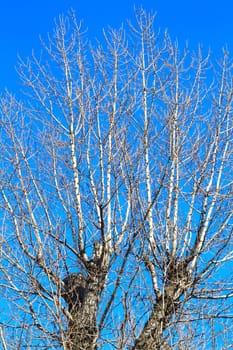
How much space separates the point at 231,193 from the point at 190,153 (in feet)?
2.36

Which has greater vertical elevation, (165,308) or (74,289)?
(74,289)

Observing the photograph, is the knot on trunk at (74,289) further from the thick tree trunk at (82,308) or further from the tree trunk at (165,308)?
the tree trunk at (165,308)

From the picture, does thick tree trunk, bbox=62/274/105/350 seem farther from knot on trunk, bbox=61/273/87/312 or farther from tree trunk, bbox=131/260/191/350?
tree trunk, bbox=131/260/191/350

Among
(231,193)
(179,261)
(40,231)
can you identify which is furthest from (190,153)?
(40,231)

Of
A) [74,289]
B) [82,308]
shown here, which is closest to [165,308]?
[82,308]

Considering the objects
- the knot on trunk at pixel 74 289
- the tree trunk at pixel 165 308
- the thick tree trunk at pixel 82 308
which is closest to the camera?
the tree trunk at pixel 165 308

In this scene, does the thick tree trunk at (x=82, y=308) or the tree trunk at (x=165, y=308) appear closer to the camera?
the tree trunk at (x=165, y=308)

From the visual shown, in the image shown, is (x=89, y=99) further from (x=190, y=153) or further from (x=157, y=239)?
(x=157, y=239)

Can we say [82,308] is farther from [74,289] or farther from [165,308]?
[165,308]

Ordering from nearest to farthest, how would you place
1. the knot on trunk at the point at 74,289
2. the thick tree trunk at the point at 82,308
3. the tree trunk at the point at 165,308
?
the tree trunk at the point at 165,308, the thick tree trunk at the point at 82,308, the knot on trunk at the point at 74,289

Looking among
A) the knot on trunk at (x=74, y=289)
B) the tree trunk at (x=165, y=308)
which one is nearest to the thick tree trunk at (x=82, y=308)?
the knot on trunk at (x=74, y=289)

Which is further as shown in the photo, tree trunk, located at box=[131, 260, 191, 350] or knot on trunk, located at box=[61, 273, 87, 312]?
knot on trunk, located at box=[61, 273, 87, 312]

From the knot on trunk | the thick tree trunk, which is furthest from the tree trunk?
the knot on trunk

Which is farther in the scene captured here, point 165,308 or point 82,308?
point 82,308
